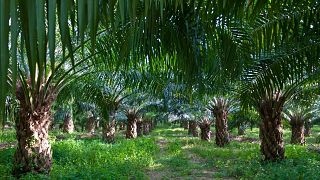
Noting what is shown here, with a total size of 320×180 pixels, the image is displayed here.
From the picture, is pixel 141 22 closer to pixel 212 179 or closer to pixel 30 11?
pixel 30 11

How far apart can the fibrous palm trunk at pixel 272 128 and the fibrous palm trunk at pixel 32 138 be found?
6.06 meters

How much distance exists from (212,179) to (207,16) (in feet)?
20.3

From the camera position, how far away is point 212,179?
906cm

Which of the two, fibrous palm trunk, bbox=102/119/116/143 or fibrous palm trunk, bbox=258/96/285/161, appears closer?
fibrous palm trunk, bbox=258/96/285/161

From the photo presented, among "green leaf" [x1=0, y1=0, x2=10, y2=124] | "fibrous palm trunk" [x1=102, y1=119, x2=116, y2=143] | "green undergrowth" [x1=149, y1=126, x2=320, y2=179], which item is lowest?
"green undergrowth" [x1=149, y1=126, x2=320, y2=179]

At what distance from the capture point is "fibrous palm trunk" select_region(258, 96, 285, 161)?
10.5 metres

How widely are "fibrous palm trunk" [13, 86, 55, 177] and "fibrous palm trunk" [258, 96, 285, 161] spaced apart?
606 cm

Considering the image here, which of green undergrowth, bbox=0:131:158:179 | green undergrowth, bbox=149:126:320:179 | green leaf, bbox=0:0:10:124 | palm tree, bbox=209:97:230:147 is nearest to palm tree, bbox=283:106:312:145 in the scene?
palm tree, bbox=209:97:230:147

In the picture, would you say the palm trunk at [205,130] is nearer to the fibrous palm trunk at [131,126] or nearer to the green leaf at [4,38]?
the fibrous palm trunk at [131,126]

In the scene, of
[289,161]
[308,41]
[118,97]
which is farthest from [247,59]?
[118,97]

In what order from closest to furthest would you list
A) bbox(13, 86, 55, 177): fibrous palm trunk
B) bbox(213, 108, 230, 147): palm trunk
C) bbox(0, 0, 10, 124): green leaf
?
bbox(0, 0, 10, 124): green leaf, bbox(13, 86, 55, 177): fibrous palm trunk, bbox(213, 108, 230, 147): palm trunk

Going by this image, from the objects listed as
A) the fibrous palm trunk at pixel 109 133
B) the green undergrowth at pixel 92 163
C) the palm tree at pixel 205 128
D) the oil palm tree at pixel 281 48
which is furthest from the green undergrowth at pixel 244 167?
the palm tree at pixel 205 128

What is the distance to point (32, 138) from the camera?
7102mm

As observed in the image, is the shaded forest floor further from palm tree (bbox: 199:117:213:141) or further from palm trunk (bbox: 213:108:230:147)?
palm tree (bbox: 199:117:213:141)
